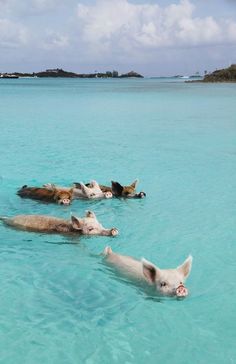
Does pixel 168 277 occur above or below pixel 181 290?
above

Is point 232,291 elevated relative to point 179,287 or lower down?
lower down

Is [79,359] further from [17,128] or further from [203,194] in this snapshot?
[17,128]

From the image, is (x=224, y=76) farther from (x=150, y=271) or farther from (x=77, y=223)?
(x=150, y=271)

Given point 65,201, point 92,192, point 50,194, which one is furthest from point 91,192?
point 50,194

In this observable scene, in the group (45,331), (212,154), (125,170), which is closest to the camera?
(45,331)

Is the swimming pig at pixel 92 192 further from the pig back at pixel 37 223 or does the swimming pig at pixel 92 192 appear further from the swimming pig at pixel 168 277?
the swimming pig at pixel 168 277

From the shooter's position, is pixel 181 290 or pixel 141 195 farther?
pixel 141 195

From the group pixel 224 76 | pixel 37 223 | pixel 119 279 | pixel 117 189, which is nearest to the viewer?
pixel 119 279

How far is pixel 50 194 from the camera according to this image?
16391mm

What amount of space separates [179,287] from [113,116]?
42235mm

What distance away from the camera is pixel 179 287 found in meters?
8.98

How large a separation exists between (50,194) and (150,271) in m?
7.73

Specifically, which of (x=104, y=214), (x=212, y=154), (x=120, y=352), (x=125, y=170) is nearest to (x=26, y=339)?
(x=120, y=352)

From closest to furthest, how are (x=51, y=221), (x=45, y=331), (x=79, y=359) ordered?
1. (x=79, y=359)
2. (x=45, y=331)
3. (x=51, y=221)
